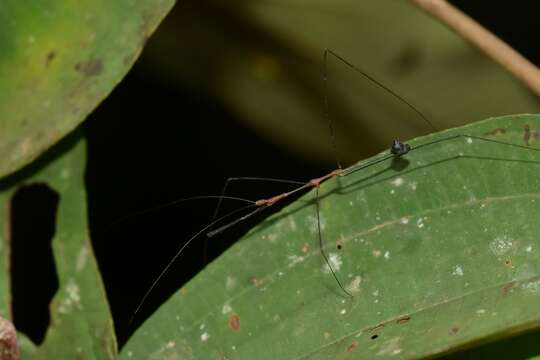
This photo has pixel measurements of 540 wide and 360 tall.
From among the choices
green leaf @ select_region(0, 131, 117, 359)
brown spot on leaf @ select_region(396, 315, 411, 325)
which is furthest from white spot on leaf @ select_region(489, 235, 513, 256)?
green leaf @ select_region(0, 131, 117, 359)

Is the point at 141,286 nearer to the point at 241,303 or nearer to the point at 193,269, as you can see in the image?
the point at 193,269

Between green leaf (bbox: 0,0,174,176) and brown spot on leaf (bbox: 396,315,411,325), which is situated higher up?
green leaf (bbox: 0,0,174,176)

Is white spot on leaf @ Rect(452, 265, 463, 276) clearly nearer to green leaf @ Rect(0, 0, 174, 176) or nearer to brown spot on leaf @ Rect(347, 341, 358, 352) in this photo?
brown spot on leaf @ Rect(347, 341, 358, 352)

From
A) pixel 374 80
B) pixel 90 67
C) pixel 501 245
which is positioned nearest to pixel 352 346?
pixel 501 245

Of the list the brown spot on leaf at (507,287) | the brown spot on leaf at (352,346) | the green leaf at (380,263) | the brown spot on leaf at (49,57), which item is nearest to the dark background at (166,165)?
the brown spot on leaf at (49,57)

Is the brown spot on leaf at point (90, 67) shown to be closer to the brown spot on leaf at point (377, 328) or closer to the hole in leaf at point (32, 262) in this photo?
the hole in leaf at point (32, 262)

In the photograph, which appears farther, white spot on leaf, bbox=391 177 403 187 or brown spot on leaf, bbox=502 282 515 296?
white spot on leaf, bbox=391 177 403 187

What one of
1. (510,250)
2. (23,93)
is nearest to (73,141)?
(23,93)
